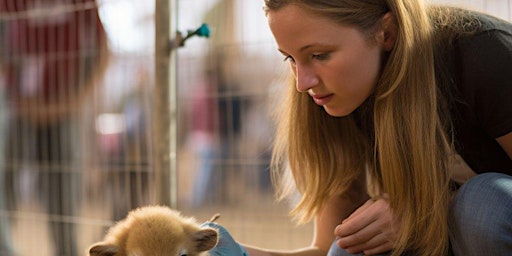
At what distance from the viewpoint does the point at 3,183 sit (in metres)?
3.47

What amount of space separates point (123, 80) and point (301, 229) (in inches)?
37.8

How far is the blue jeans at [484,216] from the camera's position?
150 centimetres

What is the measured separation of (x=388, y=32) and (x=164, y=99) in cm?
82

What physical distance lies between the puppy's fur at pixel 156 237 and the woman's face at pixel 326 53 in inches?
18.2

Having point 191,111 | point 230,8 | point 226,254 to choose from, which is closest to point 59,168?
point 191,111

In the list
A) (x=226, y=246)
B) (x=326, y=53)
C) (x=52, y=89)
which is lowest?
(x=226, y=246)

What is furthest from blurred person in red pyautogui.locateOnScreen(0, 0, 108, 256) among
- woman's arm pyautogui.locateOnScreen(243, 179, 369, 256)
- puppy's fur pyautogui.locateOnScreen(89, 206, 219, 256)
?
woman's arm pyautogui.locateOnScreen(243, 179, 369, 256)

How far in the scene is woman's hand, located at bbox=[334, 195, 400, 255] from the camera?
167cm

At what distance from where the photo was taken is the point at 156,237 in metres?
1.88

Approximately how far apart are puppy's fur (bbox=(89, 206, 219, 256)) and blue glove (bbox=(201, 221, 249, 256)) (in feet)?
0.11

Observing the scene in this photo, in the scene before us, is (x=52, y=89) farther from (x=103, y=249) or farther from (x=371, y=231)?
(x=371, y=231)

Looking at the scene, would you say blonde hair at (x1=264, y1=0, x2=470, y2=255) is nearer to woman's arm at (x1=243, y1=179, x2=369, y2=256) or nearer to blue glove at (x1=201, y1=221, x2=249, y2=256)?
woman's arm at (x1=243, y1=179, x2=369, y2=256)

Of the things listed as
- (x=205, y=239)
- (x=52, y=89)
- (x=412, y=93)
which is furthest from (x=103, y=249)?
(x=52, y=89)

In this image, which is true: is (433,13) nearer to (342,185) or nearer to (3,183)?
(342,185)
